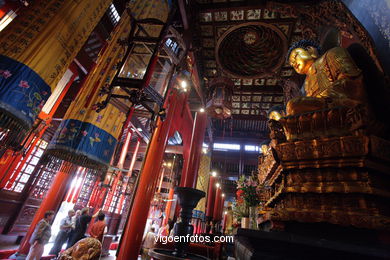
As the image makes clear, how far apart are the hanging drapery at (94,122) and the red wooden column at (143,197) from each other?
126cm

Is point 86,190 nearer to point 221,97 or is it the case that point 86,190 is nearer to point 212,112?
point 212,112

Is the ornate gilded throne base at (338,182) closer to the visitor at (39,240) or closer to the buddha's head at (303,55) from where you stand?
the buddha's head at (303,55)

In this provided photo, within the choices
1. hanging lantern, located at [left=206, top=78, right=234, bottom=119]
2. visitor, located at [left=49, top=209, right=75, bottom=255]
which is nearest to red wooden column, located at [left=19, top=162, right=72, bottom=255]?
visitor, located at [left=49, top=209, right=75, bottom=255]

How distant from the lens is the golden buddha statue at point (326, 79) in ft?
4.17

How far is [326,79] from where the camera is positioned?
1740 mm

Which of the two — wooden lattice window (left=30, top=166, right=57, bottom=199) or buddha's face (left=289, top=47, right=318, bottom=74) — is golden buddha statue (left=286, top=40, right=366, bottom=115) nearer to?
buddha's face (left=289, top=47, right=318, bottom=74)

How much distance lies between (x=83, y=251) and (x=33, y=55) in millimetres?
2005

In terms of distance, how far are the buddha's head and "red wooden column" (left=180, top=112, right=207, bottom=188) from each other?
5035 mm

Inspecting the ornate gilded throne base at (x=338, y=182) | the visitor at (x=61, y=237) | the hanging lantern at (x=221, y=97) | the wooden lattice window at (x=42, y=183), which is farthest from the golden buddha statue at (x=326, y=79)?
the wooden lattice window at (x=42, y=183)

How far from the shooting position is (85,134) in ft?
8.73

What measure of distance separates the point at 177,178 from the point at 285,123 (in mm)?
10452

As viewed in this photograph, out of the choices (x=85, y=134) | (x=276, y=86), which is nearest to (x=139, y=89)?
(x=85, y=134)

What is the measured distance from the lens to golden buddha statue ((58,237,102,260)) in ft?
5.42

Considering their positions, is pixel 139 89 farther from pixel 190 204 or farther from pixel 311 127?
pixel 311 127
